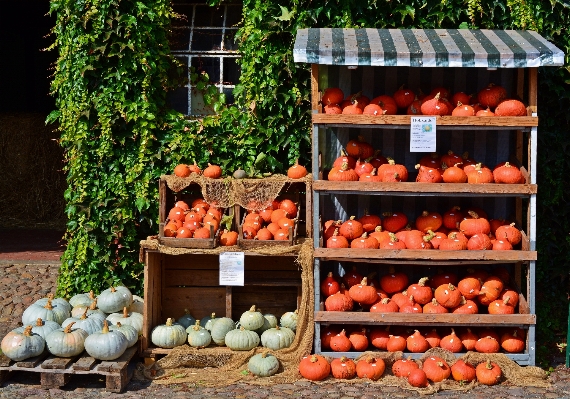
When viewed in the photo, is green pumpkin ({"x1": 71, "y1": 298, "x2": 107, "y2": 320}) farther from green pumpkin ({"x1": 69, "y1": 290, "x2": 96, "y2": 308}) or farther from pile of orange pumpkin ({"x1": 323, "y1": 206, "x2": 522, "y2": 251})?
pile of orange pumpkin ({"x1": 323, "y1": 206, "x2": 522, "y2": 251})

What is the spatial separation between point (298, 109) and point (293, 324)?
225 cm

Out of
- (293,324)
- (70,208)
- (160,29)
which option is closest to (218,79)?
(160,29)

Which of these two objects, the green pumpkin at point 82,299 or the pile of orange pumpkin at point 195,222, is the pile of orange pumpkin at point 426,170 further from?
the green pumpkin at point 82,299

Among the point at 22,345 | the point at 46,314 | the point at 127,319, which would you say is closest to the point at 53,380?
the point at 22,345

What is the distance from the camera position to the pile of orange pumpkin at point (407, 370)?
6789 mm

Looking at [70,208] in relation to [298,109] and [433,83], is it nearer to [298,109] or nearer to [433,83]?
[298,109]

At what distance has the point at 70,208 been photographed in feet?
28.2

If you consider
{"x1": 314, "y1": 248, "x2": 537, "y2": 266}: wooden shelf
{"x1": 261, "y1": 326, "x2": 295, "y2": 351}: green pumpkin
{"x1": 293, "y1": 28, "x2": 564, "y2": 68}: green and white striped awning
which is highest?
{"x1": 293, "y1": 28, "x2": 564, "y2": 68}: green and white striped awning

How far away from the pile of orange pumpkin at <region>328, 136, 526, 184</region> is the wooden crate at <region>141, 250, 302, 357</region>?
3.44 ft

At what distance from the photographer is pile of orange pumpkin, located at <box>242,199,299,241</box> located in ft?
24.5

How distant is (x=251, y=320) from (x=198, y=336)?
51 centimetres

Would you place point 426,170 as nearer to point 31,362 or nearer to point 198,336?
point 198,336

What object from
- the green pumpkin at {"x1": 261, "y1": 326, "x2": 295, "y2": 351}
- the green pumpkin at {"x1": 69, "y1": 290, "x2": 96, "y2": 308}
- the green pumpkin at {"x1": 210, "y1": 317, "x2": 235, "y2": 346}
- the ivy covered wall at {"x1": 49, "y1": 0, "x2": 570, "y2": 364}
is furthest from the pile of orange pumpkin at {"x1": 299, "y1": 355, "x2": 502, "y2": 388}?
the green pumpkin at {"x1": 69, "y1": 290, "x2": 96, "y2": 308}

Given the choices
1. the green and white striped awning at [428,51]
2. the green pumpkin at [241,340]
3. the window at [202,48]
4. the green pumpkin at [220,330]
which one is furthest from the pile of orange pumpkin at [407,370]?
the window at [202,48]
